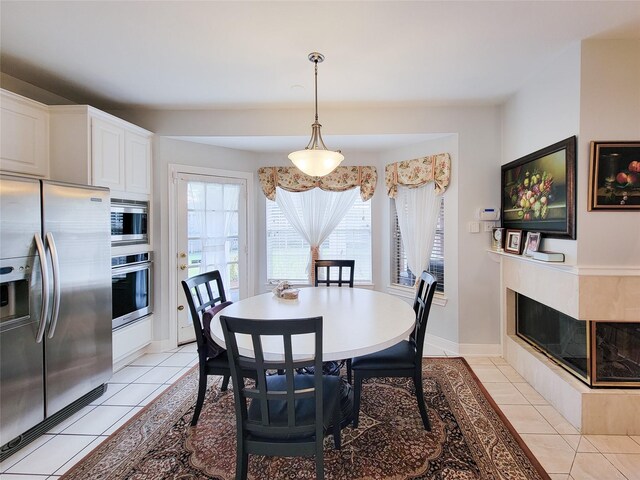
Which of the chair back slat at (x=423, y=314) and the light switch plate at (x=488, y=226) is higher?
the light switch plate at (x=488, y=226)

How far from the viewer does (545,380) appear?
7.54 ft

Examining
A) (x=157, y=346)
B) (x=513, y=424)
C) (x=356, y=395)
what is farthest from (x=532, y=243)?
(x=157, y=346)

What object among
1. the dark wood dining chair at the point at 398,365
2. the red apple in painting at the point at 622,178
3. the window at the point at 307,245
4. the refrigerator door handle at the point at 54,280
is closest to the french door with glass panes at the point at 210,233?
the window at the point at 307,245

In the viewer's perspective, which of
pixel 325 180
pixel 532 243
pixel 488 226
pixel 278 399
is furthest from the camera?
pixel 325 180

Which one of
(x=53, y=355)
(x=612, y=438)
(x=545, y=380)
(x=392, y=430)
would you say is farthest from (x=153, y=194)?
(x=612, y=438)

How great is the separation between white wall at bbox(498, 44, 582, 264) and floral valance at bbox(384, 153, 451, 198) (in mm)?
602

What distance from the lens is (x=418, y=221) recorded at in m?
3.53

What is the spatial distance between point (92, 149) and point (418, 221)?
3216 mm

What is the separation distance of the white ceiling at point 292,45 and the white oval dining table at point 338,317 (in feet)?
5.84

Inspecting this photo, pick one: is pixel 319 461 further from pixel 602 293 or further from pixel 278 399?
pixel 602 293

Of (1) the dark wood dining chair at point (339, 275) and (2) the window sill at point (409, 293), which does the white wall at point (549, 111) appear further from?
(1) the dark wood dining chair at point (339, 275)

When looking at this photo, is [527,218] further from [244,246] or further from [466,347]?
[244,246]

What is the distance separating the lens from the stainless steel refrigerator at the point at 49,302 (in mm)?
1735

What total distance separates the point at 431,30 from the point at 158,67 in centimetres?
200
